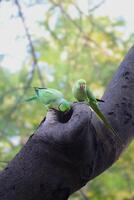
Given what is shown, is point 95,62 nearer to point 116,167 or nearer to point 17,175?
point 116,167

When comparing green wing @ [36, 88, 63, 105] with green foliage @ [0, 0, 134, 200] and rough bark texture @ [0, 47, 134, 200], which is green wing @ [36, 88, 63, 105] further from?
green foliage @ [0, 0, 134, 200]

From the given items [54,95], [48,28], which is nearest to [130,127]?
[54,95]

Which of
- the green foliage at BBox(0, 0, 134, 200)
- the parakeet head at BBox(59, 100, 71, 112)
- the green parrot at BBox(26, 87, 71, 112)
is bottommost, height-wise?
the green foliage at BBox(0, 0, 134, 200)

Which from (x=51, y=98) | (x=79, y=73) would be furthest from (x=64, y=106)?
(x=79, y=73)

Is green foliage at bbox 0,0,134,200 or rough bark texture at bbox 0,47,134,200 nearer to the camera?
rough bark texture at bbox 0,47,134,200

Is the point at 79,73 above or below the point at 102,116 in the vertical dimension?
below

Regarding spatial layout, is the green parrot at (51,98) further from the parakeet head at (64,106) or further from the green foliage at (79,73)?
the green foliage at (79,73)

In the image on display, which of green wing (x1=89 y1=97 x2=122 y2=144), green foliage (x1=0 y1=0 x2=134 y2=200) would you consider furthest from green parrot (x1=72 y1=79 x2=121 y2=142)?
green foliage (x1=0 y1=0 x2=134 y2=200)

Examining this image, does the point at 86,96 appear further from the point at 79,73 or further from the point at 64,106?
the point at 79,73

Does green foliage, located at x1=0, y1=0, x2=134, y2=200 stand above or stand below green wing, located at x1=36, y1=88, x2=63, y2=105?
below
